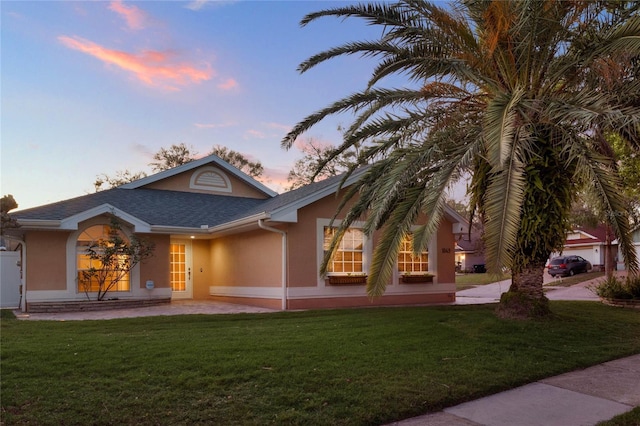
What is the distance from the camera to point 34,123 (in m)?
12.3

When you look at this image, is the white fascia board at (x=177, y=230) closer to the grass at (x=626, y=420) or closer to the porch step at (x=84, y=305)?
the porch step at (x=84, y=305)

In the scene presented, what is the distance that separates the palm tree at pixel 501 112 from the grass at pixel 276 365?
127 centimetres

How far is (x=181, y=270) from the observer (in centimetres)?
1736

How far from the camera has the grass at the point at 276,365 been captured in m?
4.98

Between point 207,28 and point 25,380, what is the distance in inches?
388

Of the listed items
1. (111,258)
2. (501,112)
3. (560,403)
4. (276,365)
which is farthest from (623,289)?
(111,258)

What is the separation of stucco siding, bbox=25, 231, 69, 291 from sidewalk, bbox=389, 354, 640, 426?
1204 centimetres

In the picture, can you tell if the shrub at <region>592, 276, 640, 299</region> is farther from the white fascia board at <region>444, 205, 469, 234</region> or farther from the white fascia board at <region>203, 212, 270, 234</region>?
the white fascia board at <region>203, 212, 270, 234</region>

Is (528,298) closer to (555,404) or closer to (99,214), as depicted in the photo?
(555,404)

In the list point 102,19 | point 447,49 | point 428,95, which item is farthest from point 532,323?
point 102,19

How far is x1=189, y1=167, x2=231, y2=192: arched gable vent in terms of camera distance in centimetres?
2008

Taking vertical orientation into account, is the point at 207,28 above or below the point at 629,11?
above

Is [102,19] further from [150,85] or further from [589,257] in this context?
[589,257]

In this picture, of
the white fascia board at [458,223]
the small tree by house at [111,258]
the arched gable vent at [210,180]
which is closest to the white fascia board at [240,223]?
the small tree by house at [111,258]
